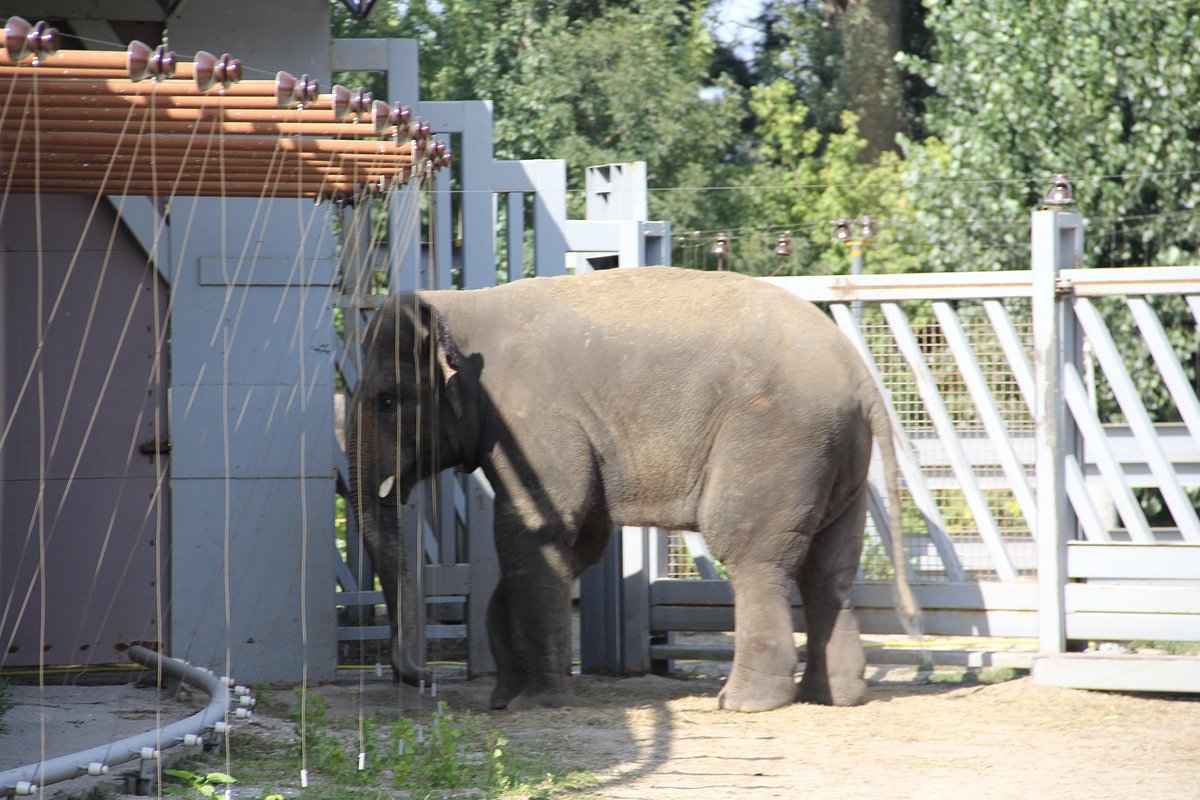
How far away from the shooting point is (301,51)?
881 centimetres

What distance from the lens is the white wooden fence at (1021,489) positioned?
8141 mm

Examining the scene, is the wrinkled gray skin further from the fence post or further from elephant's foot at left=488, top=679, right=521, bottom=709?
the fence post

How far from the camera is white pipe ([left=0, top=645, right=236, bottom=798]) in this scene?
5.09 meters

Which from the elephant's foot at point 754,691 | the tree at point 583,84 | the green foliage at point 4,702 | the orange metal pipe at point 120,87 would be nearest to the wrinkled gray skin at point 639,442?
the elephant's foot at point 754,691

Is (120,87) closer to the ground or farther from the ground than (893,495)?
farther from the ground

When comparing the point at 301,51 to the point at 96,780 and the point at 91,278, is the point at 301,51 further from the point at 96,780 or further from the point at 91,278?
the point at 96,780

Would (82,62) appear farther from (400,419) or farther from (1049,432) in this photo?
(1049,432)

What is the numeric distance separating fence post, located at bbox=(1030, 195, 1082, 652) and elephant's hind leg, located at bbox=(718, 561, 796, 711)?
1413 millimetres

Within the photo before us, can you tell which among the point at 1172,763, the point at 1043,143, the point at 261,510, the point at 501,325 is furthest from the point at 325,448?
the point at 1043,143

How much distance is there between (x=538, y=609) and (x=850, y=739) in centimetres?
166

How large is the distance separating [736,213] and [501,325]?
13683 mm

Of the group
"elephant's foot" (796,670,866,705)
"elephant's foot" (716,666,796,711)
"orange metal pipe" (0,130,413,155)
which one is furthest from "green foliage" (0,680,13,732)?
"elephant's foot" (796,670,866,705)

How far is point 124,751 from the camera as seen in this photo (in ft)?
18.4

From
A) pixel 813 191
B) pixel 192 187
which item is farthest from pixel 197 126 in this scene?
pixel 813 191
